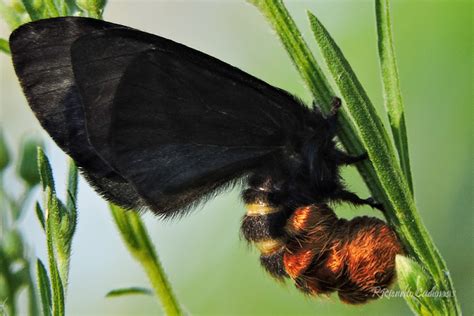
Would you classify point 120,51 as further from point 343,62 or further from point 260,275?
point 260,275

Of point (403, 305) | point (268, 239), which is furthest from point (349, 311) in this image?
point (268, 239)

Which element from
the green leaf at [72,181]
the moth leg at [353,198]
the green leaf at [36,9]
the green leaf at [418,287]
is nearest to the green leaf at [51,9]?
the green leaf at [36,9]

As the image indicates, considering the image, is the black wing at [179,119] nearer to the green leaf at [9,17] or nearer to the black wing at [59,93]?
the black wing at [59,93]

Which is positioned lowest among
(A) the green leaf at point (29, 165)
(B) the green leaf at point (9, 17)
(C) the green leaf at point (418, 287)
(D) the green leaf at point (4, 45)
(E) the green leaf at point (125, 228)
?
(C) the green leaf at point (418, 287)

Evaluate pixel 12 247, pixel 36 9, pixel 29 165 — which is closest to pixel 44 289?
pixel 12 247

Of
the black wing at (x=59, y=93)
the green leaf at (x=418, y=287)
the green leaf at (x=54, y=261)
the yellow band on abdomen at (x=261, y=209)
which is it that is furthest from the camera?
the yellow band on abdomen at (x=261, y=209)

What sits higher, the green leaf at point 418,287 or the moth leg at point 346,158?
the moth leg at point 346,158

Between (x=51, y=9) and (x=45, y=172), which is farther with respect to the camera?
(x=51, y=9)

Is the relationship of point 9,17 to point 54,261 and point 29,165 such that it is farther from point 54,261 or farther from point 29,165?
point 54,261
